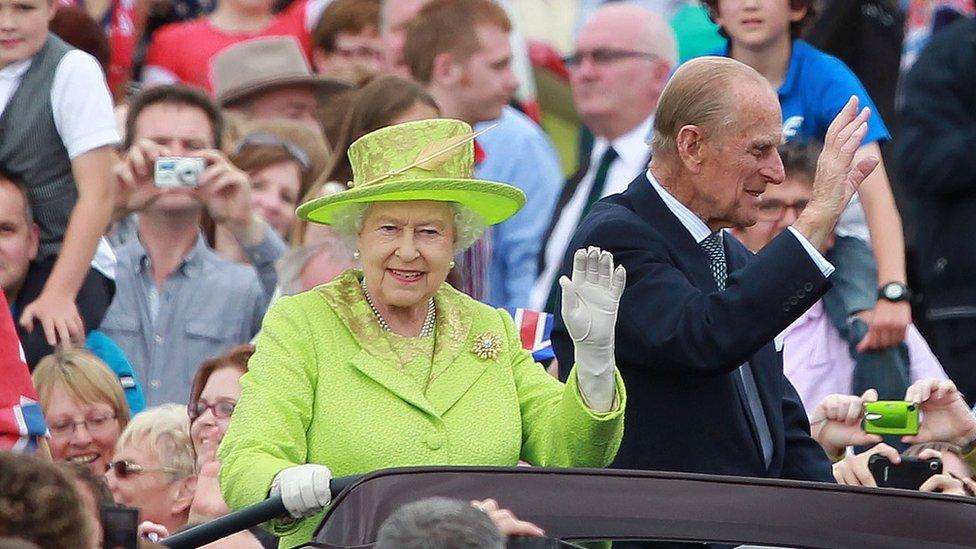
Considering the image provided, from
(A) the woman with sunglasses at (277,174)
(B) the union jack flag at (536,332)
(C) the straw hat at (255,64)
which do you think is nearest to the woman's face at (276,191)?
(A) the woman with sunglasses at (277,174)

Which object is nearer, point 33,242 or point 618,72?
point 33,242

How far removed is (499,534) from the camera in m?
3.88

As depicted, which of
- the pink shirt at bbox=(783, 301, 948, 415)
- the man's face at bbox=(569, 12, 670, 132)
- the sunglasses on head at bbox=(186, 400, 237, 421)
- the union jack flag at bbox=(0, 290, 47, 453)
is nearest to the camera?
the union jack flag at bbox=(0, 290, 47, 453)

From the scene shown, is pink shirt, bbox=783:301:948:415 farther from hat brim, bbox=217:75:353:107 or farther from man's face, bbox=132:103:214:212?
hat brim, bbox=217:75:353:107

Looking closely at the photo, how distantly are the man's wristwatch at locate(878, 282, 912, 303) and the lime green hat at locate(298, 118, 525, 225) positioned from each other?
243cm

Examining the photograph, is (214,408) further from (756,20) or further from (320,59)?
(320,59)

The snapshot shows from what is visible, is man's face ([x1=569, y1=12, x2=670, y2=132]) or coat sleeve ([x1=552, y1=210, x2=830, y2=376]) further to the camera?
man's face ([x1=569, y1=12, x2=670, y2=132])

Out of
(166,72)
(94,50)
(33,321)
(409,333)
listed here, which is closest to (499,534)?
(409,333)

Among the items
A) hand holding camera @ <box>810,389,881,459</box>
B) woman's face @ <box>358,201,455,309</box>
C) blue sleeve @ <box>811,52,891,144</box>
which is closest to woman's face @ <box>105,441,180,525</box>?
woman's face @ <box>358,201,455,309</box>

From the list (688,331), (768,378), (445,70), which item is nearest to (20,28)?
(445,70)

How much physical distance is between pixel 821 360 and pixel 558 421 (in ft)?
8.63

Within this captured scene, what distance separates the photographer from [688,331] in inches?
199

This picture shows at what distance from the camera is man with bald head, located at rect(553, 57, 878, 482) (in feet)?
16.5

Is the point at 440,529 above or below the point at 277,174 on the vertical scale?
below
